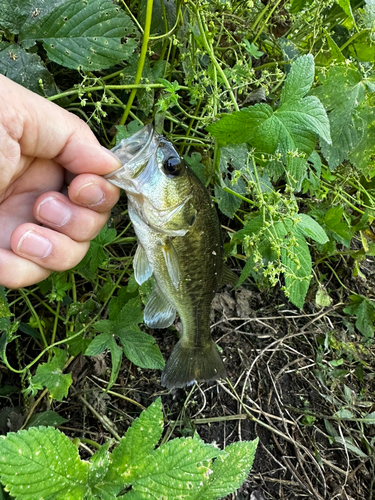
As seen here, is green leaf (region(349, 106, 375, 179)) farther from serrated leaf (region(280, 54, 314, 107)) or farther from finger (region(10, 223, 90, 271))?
finger (region(10, 223, 90, 271))

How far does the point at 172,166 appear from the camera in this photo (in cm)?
131

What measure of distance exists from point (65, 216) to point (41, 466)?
29.3 inches

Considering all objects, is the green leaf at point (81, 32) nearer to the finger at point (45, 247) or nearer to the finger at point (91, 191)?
the finger at point (91, 191)

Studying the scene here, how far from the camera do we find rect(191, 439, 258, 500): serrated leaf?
4.08 feet

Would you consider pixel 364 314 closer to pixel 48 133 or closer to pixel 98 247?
pixel 98 247

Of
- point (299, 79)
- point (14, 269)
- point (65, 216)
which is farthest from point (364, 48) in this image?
point (14, 269)

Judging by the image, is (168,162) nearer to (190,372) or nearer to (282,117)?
(282,117)

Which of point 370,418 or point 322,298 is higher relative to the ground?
point 322,298

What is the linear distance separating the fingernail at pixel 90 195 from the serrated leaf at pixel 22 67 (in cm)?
40

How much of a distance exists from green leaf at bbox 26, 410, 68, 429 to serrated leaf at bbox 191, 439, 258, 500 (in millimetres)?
723

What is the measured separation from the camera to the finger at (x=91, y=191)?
129 cm

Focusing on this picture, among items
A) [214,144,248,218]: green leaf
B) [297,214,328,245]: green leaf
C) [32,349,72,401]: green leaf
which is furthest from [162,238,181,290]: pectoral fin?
[32,349,72,401]: green leaf

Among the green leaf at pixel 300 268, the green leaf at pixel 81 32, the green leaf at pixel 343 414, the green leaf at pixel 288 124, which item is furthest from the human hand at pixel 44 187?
the green leaf at pixel 343 414

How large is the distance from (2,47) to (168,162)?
2.29 ft
